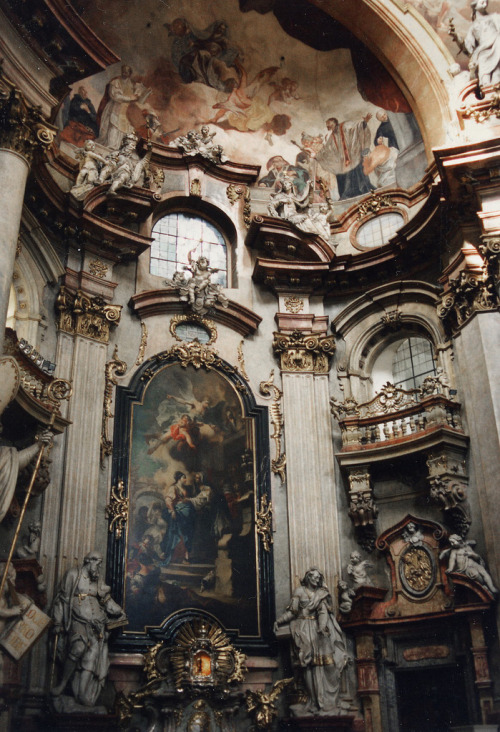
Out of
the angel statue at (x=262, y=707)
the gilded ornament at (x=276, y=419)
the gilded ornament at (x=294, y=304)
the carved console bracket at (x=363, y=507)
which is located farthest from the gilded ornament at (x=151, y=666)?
the gilded ornament at (x=294, y=304)

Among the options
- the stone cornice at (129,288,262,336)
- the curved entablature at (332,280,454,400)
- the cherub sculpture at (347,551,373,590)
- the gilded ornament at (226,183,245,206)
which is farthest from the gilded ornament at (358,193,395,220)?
the cherub sculpture at (347,551,373,590)

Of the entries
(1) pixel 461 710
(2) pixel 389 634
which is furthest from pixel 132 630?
(1) pixel 461 710

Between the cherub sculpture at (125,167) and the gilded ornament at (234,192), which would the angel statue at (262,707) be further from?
the gilded ornament at (234,192)

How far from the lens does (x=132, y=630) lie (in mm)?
13250

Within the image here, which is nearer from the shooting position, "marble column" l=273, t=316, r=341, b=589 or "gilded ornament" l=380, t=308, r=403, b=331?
"marble column" l=273, t=316, r=341, b=589

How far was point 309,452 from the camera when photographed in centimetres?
1560

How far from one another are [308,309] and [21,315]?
612cm

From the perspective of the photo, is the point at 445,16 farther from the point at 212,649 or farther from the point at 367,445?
the point at 212,649

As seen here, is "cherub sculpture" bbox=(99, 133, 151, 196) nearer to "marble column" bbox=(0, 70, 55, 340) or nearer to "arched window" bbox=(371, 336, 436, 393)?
"marble column" bbox=(0, 70, 55, 340)

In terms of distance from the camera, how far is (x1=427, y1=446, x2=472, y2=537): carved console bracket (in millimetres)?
13633

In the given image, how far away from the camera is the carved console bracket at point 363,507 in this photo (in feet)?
48.5

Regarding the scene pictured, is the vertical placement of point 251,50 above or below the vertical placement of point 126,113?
above

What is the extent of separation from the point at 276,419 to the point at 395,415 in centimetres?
249

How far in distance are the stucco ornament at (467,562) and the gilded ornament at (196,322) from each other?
20.1 ft
